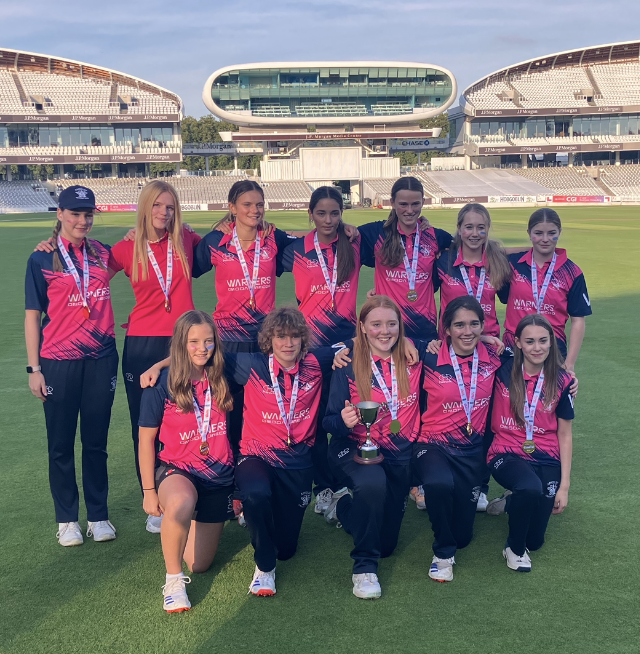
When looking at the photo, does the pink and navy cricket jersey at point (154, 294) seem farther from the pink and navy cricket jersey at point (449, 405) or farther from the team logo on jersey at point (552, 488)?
the team logo on jersey at point (552, 488)

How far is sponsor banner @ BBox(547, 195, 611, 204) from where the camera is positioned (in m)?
51.9

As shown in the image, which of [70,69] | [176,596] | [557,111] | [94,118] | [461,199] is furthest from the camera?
[70,69]

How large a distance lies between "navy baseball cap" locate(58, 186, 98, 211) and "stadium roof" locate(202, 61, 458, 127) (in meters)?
62.1

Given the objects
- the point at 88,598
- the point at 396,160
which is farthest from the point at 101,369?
the point at 396,160

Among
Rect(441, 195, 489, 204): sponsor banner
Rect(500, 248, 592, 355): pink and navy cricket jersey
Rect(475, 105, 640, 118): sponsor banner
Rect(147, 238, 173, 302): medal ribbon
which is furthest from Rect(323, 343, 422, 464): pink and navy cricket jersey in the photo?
Rect(475, 105, 640, 118): sponsor banner

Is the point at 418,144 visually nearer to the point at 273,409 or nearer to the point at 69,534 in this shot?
the point at 273,409

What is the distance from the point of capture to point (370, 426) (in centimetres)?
392

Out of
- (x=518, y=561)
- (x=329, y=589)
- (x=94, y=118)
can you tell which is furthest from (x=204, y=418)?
(x=94, y=118)

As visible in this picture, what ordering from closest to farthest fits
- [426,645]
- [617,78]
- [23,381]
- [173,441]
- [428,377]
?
[426,645] → [173,441] → [428,377] → [23,381] → [617,78]

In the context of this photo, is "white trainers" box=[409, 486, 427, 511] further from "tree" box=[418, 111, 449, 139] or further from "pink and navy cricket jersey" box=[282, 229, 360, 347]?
"tree" box=[418, 111, 449, 139]

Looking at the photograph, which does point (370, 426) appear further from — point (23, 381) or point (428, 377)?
point (23, 381)

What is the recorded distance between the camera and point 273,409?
3.97 metres

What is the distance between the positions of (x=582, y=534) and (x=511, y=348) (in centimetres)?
122

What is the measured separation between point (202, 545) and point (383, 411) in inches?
48.6
